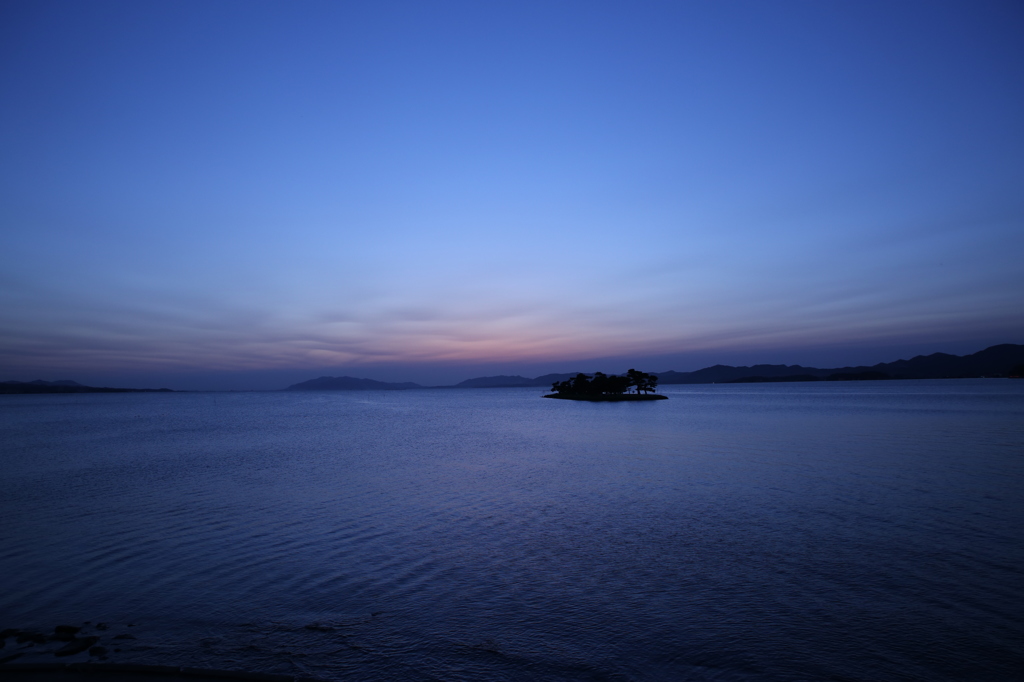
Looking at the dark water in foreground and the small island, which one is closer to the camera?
the dark water in foreground

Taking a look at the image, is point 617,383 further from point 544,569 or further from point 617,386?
point 544,569

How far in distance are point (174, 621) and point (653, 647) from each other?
30.4 feet

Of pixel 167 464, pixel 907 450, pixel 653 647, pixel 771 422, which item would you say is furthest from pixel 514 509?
pixel 771 422

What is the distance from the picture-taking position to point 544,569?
526 inches

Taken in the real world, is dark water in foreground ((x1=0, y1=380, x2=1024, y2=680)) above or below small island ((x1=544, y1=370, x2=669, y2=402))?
below

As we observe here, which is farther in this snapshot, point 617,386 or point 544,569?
point 617,386

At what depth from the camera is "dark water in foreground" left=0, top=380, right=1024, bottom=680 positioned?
359 inches

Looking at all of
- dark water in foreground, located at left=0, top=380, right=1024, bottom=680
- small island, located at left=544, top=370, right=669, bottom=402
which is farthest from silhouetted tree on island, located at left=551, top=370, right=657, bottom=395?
dark water in foreground, located at left=0, top=380, right=1024, bottom=680

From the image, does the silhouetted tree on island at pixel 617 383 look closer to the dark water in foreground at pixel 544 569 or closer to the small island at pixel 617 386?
the small island at pixel 617 386

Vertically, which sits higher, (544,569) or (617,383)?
(617,383)

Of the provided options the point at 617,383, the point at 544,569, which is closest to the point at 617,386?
the point at 617,383

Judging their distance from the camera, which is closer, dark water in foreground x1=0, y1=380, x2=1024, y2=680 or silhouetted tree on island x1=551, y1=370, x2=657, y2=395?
dark water in foreground x1=0, y1=380, x2=1024, y2=680

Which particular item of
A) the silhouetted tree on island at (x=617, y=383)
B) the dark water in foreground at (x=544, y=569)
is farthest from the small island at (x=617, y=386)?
the dark water in foreground at (x=544, y=569)

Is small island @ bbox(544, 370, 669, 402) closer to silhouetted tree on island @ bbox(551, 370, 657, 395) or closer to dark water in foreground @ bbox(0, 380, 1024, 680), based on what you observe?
silhouetted tree on island @ bbox(551, 370, 657, 395)
